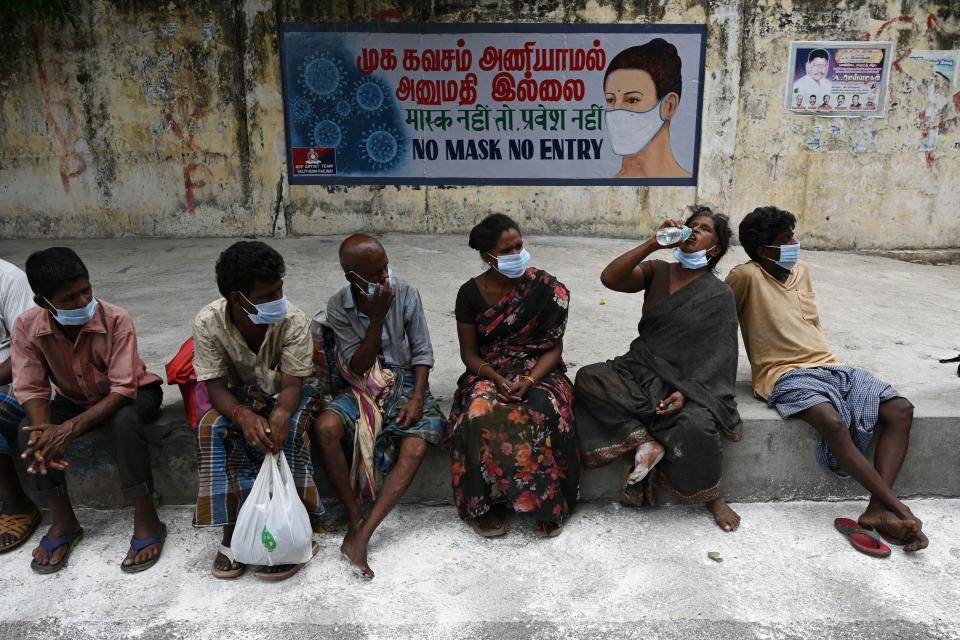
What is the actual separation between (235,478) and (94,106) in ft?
18.4

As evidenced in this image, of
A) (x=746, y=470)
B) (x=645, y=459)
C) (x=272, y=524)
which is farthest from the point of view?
(x=746, y=470)

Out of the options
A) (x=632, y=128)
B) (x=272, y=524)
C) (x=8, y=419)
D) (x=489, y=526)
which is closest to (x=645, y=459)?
(x=489, y=526)

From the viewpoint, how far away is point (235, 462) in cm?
260

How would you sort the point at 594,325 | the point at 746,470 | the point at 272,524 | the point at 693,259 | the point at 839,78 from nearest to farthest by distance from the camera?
the point at 272,524, the point at 693,259, the point at 746,470, the point at 594,325, the point at 839,78

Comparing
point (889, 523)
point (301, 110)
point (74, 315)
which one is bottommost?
point (889, 523)

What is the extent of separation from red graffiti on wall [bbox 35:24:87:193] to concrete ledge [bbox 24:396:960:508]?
5.03 m

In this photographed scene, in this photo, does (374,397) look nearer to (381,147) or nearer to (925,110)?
(381,147)

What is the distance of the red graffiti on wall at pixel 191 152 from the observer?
6.80 m

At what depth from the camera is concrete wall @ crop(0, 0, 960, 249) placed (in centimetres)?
657

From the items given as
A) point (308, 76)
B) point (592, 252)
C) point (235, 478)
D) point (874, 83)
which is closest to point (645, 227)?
point (592, 252)

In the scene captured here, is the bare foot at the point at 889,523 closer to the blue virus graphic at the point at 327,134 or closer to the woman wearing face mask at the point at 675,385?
the woman wearing face mask at the point at 675,385

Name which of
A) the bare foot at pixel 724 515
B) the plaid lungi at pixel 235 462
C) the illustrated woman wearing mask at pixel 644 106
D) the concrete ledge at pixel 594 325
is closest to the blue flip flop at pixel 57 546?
the concrete ledge at pixel 594 325

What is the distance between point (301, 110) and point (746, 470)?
5309mm

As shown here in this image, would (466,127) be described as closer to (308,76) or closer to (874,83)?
(308,76)
